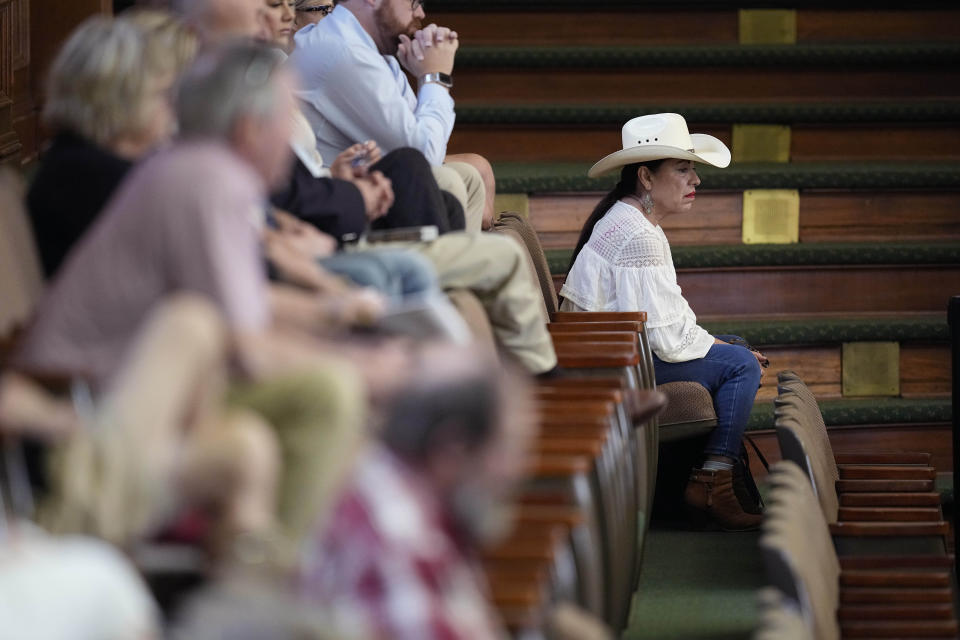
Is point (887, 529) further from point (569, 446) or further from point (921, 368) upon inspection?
point (921, 368)

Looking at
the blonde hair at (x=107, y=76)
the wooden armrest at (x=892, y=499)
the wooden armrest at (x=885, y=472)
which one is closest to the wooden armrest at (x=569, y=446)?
the blonde hair at (x=107, y=76)

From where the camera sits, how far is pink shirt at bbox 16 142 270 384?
5.55 ft

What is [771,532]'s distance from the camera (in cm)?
214

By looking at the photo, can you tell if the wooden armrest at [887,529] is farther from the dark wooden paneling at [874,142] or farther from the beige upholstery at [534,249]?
the dark wooden paneling at [874,142]

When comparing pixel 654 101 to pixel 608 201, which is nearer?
pixel 608 201

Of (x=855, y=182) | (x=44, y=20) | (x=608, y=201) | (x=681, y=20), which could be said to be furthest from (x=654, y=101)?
(x=44, y=20)

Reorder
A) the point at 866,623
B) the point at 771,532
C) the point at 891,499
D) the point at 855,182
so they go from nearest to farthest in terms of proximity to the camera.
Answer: the point at 771,532, the point at 866,623, the point at 891,499, the point at 855,182

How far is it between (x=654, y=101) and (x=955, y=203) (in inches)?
40.9

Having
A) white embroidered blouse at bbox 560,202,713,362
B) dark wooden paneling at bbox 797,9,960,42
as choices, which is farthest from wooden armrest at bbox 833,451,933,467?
dark wooden paneling at bbox 797,9,960,42

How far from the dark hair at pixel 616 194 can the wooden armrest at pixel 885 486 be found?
1.04 m

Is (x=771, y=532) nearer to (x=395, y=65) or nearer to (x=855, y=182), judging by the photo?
(x=395, y=65)

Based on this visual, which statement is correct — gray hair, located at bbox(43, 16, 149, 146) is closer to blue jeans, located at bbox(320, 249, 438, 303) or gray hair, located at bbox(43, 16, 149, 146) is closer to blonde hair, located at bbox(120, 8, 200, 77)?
blonde hair, located at bbox(120, 8, 200, 77)

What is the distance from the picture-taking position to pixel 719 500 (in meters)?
3.92

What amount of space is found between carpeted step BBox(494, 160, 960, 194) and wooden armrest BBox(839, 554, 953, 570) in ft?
7.30
